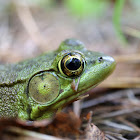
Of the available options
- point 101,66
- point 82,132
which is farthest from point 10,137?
point 101,66

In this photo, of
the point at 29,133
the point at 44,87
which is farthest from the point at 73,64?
the point at 29,133

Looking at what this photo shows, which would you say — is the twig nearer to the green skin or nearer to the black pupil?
the green skin

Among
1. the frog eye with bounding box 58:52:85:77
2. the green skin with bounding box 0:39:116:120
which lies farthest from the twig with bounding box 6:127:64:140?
the frog eye with bounding box 58:52:85:77

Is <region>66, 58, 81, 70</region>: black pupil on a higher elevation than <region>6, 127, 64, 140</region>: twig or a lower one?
higher

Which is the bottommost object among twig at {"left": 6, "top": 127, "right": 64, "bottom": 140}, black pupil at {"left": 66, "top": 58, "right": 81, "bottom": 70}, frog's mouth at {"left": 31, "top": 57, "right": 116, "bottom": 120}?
twig at {"left": 6, "top": 127, "right": 64, "bottom": 140}

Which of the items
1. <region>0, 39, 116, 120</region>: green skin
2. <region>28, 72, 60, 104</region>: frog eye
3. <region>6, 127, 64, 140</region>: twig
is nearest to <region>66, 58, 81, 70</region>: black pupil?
<region>0, 39, 116, 120</region>: green skin

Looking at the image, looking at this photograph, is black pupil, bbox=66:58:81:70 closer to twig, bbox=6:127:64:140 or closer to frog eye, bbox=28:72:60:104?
frog eye, bbox=28:72:60:104

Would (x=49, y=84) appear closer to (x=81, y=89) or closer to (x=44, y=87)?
(x=44, y=87)
